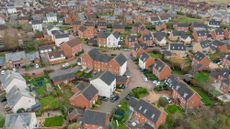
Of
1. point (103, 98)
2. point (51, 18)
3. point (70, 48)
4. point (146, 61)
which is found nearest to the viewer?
point (103, 98)

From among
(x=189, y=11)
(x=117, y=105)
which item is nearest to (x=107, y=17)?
(x=189, y=11)

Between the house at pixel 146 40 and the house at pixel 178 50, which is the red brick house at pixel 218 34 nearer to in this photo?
the house at pixel 178 50

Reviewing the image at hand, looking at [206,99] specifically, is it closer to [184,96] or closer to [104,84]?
[184,96]

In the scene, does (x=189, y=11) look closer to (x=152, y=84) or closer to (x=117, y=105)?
(x=152, y=84)

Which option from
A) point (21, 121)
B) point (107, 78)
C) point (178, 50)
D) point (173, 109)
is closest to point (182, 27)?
point (178, 50)

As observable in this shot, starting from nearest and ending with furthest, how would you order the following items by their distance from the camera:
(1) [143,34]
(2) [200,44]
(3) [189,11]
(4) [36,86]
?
(4) [36,86] < (2) [200,44] < (1) [143,34] < (3) [189,11]

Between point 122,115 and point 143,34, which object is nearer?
point 122,115
